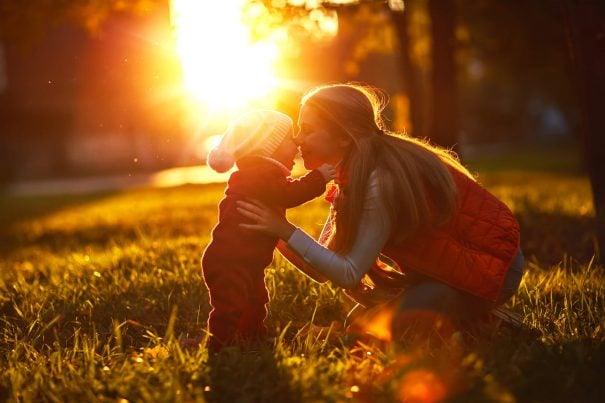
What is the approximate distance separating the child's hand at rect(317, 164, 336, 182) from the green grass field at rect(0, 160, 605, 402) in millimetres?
782

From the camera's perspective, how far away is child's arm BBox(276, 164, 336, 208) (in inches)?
158

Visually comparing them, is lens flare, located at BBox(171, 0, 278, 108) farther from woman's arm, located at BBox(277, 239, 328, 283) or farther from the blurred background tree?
woman's arm, located at BBox(277, 239, 328, 283)

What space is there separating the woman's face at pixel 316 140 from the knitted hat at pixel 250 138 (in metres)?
0.10

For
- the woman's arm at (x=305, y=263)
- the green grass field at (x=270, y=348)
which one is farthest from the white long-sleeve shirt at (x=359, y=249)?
the woman's arm at (x=305, y=263)

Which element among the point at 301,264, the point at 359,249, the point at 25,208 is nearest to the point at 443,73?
the point at 301,264

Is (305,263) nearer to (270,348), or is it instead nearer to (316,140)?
(270,348)

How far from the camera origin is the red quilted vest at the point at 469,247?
409 cm

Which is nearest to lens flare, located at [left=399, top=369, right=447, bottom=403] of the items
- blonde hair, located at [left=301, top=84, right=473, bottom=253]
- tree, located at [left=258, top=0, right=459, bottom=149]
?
blonde hair, located at [left=301, top=84, right=473, bottom=253]

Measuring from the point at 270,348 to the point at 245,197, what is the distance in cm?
78

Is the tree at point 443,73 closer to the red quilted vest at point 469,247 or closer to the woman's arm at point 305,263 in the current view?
the woman's arm at point 305,263

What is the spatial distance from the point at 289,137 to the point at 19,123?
3768 cm

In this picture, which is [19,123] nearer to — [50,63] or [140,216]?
[50,63]

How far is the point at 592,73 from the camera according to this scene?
19.4 ft

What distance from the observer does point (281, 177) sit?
406 centimetres
